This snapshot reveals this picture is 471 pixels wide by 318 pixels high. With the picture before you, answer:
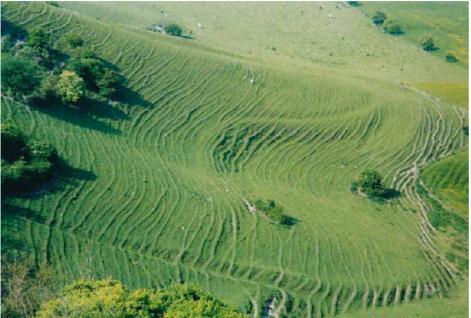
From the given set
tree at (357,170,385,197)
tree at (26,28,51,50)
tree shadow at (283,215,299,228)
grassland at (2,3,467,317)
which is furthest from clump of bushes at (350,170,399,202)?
tree at (26,28,51,50)

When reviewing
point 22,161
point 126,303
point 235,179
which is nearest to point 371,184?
point 235,179

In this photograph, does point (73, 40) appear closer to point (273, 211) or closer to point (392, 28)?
point (273, 211)

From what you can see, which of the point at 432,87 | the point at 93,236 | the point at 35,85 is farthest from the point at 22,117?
the point at 432,87

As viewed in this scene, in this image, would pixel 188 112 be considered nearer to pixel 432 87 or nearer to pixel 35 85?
pixel 35 85

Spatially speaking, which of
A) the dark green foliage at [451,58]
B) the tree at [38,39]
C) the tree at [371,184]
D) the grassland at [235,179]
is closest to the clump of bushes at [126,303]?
the grassland at [235,179]

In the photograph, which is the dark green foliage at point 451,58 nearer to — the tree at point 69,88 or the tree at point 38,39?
the tree at point 69,88

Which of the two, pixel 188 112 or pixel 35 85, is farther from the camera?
pixel 188 112

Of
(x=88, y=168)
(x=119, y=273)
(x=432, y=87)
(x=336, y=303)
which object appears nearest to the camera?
(x=119, y=273)
